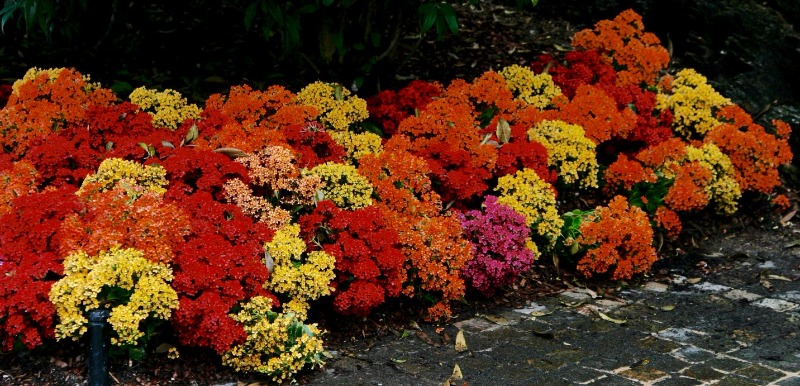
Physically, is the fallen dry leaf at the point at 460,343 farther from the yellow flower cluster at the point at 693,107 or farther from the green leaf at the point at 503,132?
the yellow flower cluster at the point at 693,107

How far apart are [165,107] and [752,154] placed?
450 cm

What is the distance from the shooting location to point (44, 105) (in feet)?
18.8

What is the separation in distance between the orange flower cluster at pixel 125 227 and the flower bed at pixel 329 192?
1cm

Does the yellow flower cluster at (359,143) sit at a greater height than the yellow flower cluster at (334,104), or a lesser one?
lesser

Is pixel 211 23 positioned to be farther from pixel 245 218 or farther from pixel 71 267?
pixel 71 267

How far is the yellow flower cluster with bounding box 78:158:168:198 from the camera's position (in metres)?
4.85

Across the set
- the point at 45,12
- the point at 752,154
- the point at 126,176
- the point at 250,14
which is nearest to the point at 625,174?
the point at 752,154

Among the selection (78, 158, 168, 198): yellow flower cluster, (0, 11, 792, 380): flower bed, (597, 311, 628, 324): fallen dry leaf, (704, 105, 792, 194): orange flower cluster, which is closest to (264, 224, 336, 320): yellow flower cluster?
(0, 11, 792, 380): flower bed

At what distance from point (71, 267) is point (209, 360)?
83cm

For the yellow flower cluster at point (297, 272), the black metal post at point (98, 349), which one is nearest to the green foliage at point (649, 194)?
the yellow flower cluster at point (297, 272)

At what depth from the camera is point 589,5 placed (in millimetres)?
9641

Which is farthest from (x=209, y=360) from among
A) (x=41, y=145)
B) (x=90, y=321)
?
(x=41, y=145)

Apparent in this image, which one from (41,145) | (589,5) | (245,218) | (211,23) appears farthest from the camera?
(589,5)

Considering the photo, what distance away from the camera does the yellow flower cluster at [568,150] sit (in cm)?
638
